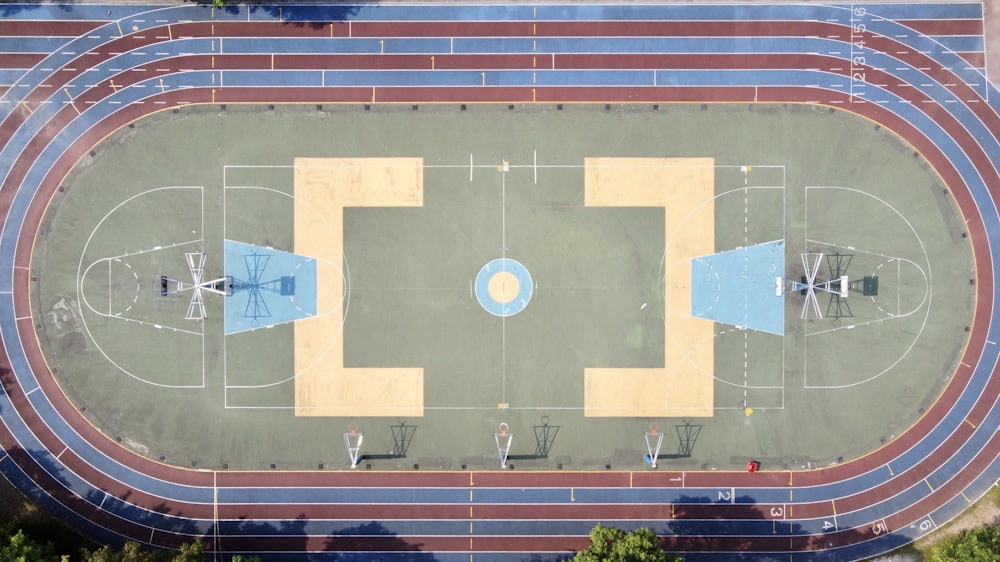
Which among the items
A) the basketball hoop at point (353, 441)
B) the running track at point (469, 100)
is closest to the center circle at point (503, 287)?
the running track at point (469, 100)

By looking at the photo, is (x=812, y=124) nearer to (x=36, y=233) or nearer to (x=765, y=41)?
(x=765, y=41)

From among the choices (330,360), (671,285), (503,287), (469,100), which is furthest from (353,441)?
(469,100)

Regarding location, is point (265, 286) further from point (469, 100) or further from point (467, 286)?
point (469, 100)

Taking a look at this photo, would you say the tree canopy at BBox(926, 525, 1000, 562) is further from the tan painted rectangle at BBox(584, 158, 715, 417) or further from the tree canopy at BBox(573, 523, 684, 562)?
the tree canopy at BBox(573, 523, 684, 562)

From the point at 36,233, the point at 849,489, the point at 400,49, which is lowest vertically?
the point at 849,489

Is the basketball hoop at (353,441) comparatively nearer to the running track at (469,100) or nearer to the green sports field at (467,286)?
the green sports field at (467,286)

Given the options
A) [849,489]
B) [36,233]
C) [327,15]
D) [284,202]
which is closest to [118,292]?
[36,233]
